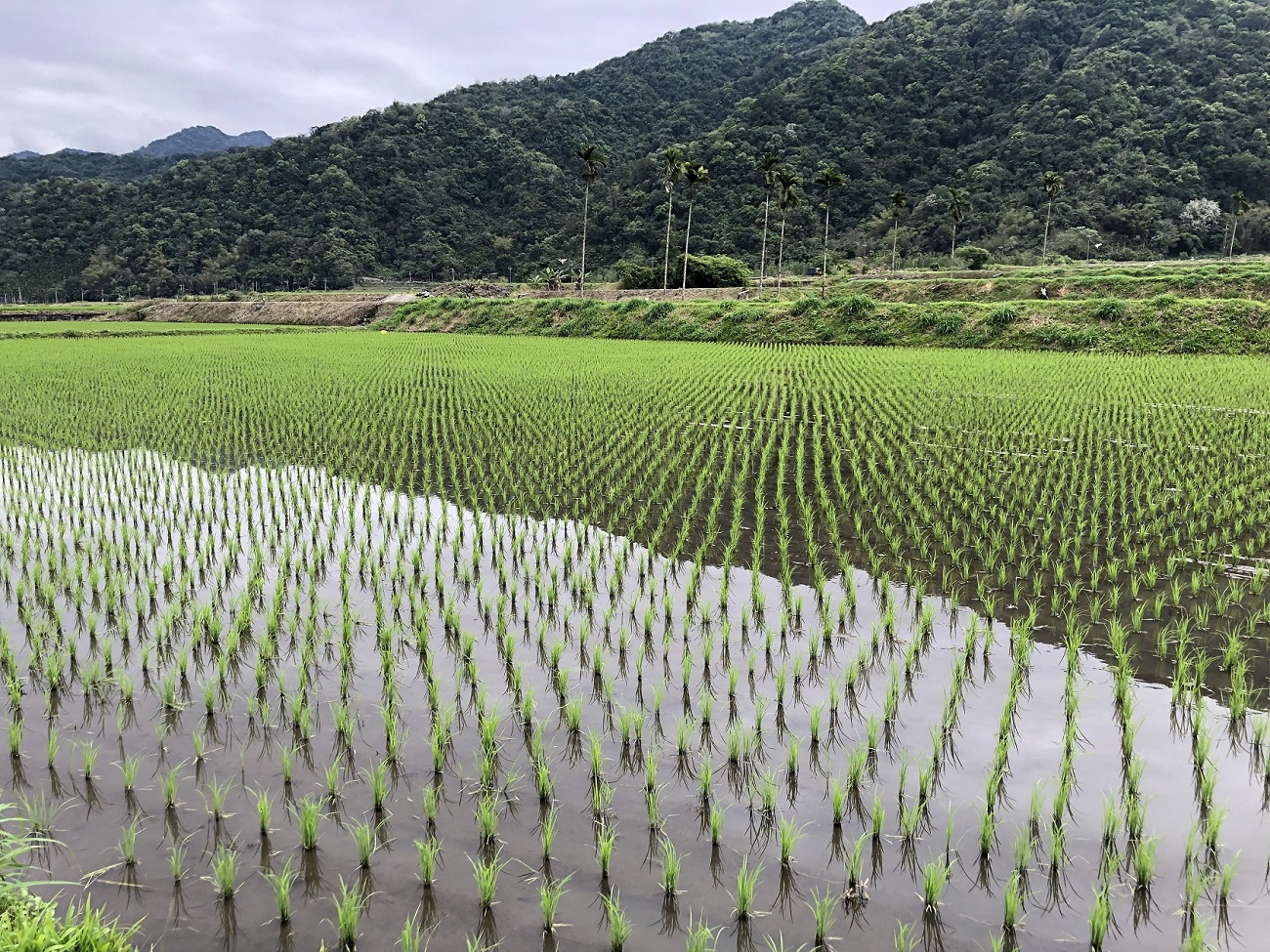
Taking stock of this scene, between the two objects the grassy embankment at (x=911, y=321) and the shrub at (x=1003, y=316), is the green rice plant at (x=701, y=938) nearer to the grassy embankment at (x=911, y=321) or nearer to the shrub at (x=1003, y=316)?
the grassy embankment at (x=911, y=321)

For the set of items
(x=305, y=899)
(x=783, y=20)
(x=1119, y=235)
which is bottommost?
(x=305, y=899)

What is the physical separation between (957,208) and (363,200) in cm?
4872

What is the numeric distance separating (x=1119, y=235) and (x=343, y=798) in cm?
5796

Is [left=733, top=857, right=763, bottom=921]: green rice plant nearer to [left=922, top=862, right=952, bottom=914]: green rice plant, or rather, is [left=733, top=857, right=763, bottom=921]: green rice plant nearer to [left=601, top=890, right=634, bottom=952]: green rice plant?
[left=601, top=890, right=634, bottom=952]: green rice plant

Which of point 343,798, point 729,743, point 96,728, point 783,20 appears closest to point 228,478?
point 96,728

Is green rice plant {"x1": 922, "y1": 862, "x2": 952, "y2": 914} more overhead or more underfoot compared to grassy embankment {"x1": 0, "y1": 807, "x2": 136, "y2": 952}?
more underfoot

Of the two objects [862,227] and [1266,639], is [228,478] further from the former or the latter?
[862,227]

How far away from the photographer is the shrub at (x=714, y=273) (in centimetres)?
4338

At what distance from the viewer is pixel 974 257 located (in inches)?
1750

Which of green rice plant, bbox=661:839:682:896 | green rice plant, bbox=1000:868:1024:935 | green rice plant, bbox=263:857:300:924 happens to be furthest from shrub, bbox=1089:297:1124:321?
green rice plant, bbox=263:857:300:924

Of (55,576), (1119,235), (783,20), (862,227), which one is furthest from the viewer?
(783,20)

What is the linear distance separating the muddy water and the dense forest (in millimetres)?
40940

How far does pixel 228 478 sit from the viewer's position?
8867 mm

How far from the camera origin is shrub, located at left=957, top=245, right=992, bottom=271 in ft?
141
